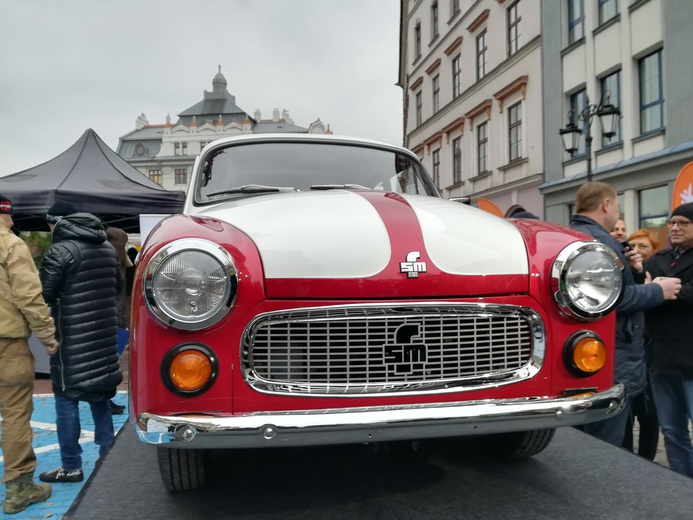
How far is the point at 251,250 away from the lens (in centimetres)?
203

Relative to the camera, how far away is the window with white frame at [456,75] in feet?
78.7

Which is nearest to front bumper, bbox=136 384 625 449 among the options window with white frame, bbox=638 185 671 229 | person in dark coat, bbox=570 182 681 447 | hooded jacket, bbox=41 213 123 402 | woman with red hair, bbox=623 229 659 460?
person in dark coat, bbox=570 182 681 447

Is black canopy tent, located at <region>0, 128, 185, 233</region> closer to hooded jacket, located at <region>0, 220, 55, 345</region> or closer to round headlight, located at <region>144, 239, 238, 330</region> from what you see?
hooded jacket, located at <region>0, 220, 55, 345</region>

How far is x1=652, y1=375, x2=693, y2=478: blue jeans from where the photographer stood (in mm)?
3340

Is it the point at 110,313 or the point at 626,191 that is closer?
the point at 110,313

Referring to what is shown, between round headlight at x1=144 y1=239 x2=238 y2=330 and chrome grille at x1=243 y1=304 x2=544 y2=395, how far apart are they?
0.15m

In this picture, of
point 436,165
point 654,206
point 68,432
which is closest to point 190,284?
point 68,432

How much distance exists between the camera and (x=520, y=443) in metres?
2.62

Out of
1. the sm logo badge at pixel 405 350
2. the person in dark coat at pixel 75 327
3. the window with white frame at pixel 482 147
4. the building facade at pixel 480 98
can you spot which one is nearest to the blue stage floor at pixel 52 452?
the person in dark coat at pixel 75 327

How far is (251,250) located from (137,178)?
7692 millimetres

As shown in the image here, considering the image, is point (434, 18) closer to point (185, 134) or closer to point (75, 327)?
point (75, 327)

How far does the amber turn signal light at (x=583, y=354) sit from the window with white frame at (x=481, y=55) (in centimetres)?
2103

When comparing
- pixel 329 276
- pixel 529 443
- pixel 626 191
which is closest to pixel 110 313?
pixel 329 276

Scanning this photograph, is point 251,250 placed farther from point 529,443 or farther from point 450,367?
point 529,443
